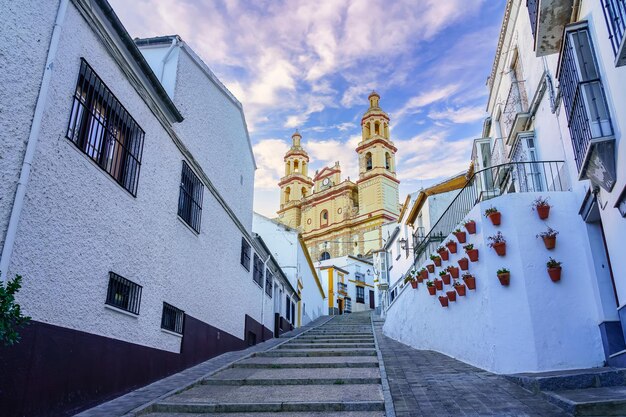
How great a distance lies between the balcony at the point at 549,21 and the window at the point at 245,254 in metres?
8.93

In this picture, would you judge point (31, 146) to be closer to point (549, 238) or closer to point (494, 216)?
point (494, 216)

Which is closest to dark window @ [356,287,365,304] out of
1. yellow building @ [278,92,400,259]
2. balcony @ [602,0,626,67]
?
yellow building @ [278,92,400,259]

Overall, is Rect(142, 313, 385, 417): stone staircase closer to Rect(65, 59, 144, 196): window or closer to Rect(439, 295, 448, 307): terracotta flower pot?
Rect(439, 295, 448, 307): terracotta flower pot

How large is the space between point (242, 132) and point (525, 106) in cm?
748

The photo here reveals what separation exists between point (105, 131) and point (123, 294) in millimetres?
2331

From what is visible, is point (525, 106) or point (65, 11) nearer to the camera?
point (65, 11)

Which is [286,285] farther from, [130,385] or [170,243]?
[130,385]

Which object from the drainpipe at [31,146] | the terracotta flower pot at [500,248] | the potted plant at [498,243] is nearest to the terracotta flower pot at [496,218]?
the potted plant at [498,243]

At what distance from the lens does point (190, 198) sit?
9.82 m

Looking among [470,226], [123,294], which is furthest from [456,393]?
[123,294]

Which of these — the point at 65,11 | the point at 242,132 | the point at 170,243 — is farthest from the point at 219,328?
the point at 65,11

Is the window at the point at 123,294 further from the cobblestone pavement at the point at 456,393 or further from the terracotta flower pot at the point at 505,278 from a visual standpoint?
the terracotta flower pot at the point at 505,278

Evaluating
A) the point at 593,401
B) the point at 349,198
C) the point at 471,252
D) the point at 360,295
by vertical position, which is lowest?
the point at 593,401

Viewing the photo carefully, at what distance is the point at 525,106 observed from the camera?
36.2 ft
